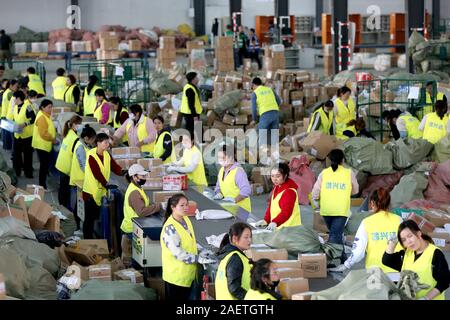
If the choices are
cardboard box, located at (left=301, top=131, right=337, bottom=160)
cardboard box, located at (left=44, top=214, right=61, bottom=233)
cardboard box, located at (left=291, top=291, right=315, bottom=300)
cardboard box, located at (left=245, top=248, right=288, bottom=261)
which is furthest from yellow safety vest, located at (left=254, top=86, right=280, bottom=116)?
cardboard box, located at (left=291, top=291, right=315, bottom=300)

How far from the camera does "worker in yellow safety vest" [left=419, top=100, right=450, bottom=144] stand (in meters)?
13.9

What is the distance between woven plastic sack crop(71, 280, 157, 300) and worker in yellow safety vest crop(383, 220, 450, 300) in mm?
2373

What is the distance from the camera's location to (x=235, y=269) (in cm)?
686

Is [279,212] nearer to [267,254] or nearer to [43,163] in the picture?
[267,254]

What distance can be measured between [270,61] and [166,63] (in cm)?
458

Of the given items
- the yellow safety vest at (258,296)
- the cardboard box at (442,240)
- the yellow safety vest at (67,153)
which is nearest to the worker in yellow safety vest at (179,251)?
the yellow safety vest at (258,296)

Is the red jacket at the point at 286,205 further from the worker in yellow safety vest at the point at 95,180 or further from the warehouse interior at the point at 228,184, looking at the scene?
the worker in yellow safety vest at the point at 95,180

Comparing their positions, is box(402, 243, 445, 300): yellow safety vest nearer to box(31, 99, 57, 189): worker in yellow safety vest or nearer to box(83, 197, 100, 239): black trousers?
box(83, 197, 100, 239): black trousers

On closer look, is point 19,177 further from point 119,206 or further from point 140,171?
point 140,171

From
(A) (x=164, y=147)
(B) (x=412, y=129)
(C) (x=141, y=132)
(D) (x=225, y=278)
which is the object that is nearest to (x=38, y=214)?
(A) (x=164, y=147)

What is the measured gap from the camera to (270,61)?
24266mm

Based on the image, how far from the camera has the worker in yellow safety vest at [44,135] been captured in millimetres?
14367

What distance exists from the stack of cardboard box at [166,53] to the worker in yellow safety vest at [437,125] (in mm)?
14264

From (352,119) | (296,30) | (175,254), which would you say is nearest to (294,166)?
(352,119)
